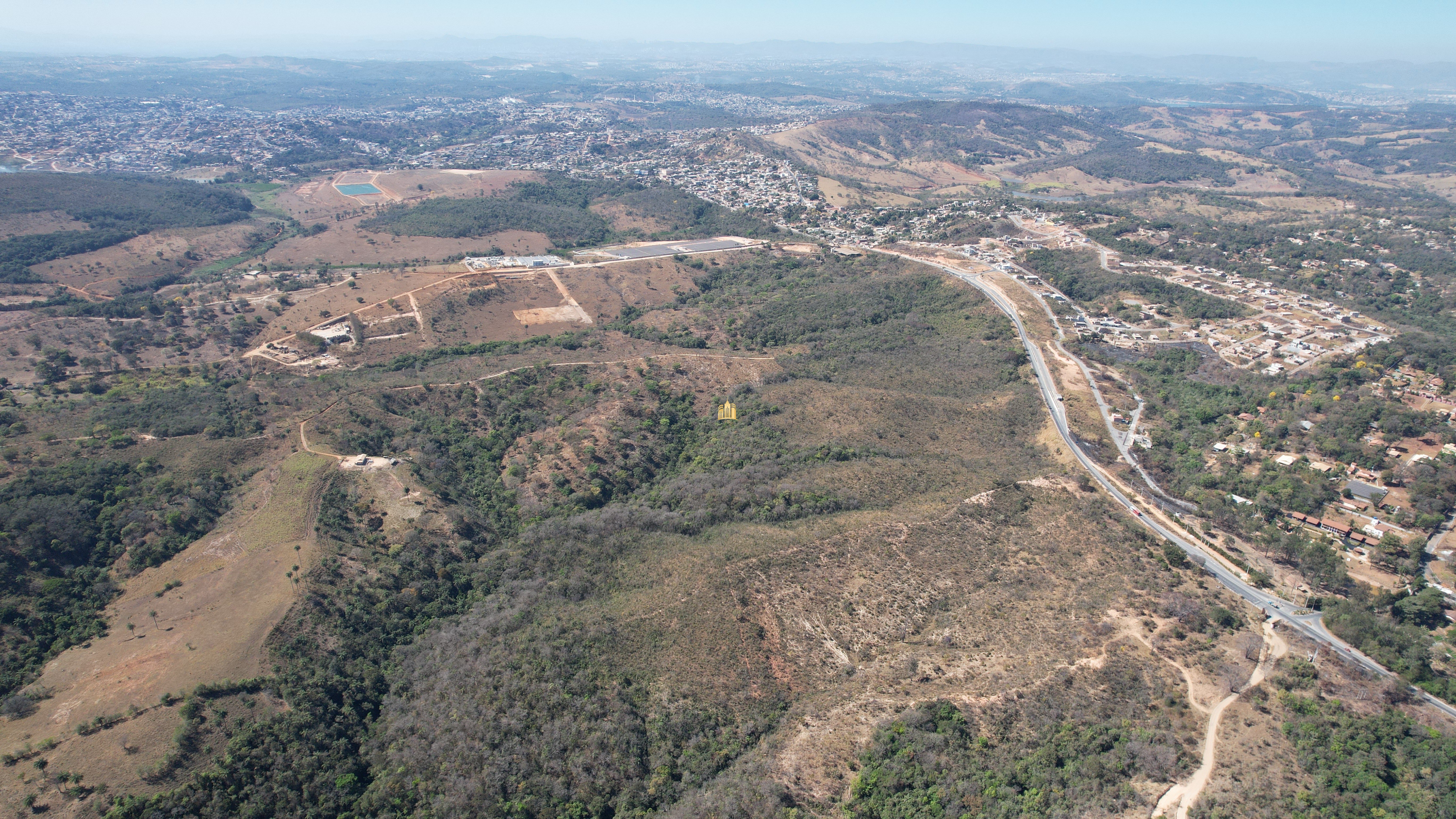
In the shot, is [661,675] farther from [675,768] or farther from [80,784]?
[80,784]

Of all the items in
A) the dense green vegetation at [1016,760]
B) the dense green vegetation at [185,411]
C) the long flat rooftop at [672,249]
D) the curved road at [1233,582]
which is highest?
the long flat rooftop at [672,249]

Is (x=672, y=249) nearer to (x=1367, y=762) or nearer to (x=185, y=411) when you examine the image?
(x=185, y=411)

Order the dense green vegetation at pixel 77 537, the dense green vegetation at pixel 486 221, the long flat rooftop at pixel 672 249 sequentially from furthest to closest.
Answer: the dense green vegetation at pixel 486 221 → the long flat rooftop at pixel 672 249 → the dense green vegetation at pixel 77 537

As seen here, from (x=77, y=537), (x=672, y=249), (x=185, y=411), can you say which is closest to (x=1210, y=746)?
(x=77, y=537)

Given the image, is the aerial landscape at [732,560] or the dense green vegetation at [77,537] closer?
the aerial landscape at [732,560]

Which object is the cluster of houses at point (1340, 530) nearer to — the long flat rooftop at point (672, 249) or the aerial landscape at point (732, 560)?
the aerial landscape at point (732, 560)

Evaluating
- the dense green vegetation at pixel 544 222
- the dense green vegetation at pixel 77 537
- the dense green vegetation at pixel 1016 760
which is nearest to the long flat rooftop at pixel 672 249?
the dense green vegetation at pixel 544 222

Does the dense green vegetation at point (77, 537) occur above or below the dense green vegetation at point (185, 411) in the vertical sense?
below
